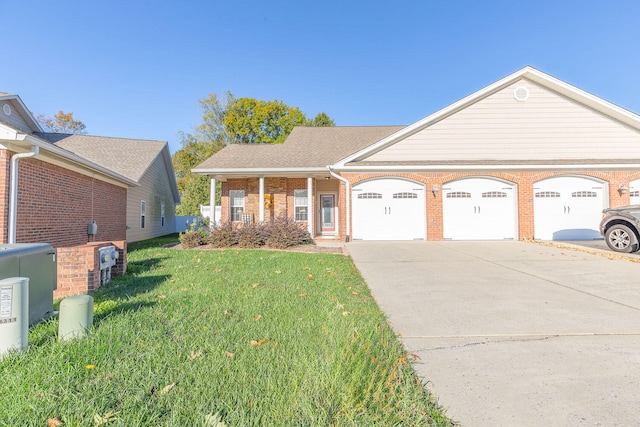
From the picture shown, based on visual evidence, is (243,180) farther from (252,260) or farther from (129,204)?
(252,260)

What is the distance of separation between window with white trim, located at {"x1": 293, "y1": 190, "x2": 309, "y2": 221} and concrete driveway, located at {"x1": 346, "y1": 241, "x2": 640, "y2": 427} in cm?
852

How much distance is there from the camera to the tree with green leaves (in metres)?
32.8

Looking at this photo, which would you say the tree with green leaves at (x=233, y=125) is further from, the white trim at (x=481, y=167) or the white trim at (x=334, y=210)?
the white trim at (x=481, y=167)

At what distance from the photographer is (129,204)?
550 inches

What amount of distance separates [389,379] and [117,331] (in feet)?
9.07

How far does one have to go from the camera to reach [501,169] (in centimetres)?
1196

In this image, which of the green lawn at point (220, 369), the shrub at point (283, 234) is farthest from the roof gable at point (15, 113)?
the green lawn at point (220, 369)

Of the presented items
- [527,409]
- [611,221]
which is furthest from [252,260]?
[611,221]

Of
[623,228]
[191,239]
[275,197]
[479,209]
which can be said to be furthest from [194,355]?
[275,197]

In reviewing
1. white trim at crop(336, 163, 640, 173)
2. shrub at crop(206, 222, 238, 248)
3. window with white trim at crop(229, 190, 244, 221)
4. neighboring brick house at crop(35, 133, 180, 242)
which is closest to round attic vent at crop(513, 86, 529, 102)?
white trim at crop(336, 163, 640, 173)

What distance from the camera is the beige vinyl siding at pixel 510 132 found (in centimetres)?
1244

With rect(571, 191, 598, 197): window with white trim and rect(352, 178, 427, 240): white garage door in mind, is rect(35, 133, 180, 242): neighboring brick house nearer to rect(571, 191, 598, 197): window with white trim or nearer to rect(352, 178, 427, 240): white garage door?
rect(352, 178, 427, 240): white garage door

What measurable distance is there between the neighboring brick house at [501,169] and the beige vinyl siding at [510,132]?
41 mm

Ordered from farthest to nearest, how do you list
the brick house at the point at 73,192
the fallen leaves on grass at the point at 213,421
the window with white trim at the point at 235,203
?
the window with white trim at the point at 235,203 < the brick house at the point at 73,192 < the fallen leaves on grass at the point at 213,421
